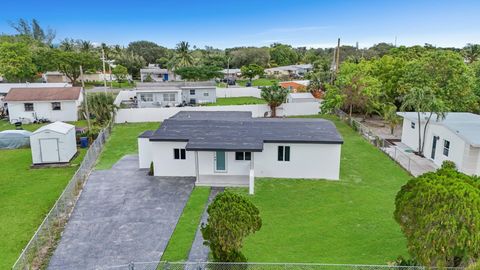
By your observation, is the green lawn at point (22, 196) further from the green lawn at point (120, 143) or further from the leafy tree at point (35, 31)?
the leafy tree at point (35, 31)

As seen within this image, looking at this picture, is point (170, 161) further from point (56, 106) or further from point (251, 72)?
point (251, 72)

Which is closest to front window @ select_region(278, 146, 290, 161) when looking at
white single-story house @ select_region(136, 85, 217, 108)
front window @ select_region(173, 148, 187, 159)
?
front window @ select_region(173, 148, 187, 159)

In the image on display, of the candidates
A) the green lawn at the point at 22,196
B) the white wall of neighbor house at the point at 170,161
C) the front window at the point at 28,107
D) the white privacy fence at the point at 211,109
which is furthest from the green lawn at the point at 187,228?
the front window at the point at 28,107

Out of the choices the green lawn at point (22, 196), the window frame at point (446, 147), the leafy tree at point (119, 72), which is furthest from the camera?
the leafy tree at point (119, 72)

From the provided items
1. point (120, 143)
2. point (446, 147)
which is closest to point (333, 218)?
point (446, 147)

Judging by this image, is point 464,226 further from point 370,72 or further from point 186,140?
point 370,72

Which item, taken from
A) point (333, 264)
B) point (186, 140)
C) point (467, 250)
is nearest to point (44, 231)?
point (186, 140)
